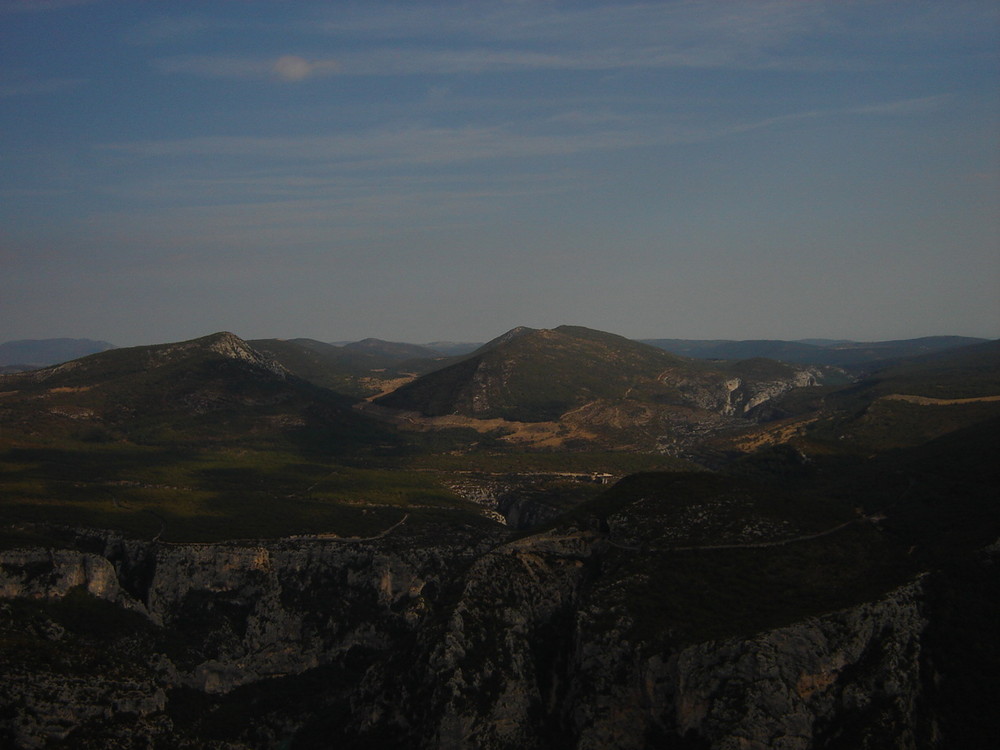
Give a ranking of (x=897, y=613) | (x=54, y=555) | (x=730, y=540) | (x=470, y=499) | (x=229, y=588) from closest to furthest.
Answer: (x=897, y=613), (x=730, y=540), (x=54, y=555), (x=229, y=588), (x=470, y=499)

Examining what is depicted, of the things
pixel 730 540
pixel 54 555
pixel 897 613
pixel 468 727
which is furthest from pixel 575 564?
pixel 54 555

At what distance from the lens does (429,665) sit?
6825 centimetres

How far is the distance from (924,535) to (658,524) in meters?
26.4

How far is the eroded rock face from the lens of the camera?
58156 millimetres

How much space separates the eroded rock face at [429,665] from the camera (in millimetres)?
58156

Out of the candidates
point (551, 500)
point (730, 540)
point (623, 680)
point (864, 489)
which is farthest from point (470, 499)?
point (623, 680)

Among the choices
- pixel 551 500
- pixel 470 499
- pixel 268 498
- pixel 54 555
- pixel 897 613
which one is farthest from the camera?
pixel 470 499

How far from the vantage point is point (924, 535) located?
79750 millimetres

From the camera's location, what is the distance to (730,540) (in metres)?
78.2

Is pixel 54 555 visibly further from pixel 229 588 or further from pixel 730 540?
pixel 730 540

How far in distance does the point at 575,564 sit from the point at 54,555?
65.0 m

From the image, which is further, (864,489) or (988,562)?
Answer: (864,489)

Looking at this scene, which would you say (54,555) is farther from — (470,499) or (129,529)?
(470,499)

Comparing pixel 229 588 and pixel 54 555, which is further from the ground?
pixel 54 555
